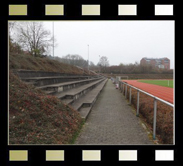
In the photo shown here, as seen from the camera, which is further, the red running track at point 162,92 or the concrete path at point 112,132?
the red running track at point 162,92

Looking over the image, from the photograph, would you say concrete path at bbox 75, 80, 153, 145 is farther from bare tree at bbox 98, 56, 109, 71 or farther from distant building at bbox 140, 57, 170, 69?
bare tree at bbox 98, 56, 109, 71

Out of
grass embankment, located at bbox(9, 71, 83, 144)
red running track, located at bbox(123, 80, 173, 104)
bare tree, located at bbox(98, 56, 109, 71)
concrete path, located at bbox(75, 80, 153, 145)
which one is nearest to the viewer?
grass embankment, located at bbox(9, 71, 83, 144)

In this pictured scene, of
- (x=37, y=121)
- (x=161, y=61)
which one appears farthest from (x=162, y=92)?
(x=37, y=121)

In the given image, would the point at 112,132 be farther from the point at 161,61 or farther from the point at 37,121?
the point at 161,61

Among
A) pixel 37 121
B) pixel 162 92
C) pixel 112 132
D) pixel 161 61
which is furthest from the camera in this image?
pixel 162 92

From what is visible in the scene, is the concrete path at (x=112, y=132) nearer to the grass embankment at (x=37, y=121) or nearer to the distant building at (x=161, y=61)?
the grass embankment at (x=37, y=121)

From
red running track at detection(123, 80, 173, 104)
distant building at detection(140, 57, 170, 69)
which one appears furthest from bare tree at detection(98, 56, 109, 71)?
distant building at detection(140, 57, 170, 69)

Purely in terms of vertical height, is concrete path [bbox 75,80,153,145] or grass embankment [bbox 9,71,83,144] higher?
grass embankment [bbox 9,71,83,144]

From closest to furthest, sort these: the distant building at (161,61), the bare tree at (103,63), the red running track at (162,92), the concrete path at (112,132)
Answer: the distant building at (161,61), the concrete path at (112,132), the red running track at (162,92), the bare tree at (103,63)

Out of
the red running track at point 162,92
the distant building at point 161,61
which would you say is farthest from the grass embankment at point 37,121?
the red running track at point 162,92
